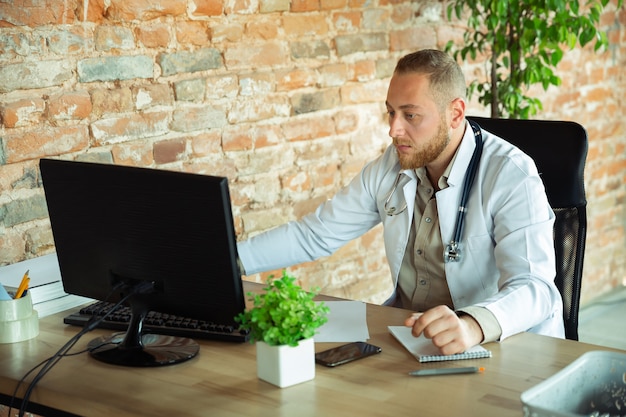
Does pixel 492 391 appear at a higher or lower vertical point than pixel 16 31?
lower

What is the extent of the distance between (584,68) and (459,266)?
8.77 feet

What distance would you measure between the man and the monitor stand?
1.83 ft

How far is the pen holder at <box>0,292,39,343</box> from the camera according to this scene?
2041 millimetres

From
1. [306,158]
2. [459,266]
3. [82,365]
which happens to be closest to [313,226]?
[459,266]

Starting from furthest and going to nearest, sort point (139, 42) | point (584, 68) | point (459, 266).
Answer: point (584, 68), point (139, 42), point (459, 266)

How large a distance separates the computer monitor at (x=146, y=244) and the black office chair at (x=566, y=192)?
1.08 m

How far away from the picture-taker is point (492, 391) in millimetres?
1665

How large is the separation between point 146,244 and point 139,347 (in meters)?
0.25

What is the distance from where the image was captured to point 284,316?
65.8 inches

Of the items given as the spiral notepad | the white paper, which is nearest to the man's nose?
the white paper

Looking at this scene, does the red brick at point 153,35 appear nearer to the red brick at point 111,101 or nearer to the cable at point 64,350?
the red brick at point 111,101

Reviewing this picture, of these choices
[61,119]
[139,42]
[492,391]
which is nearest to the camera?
[492,391]

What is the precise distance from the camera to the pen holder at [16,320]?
204cm

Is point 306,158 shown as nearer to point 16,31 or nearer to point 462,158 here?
point 462,158
